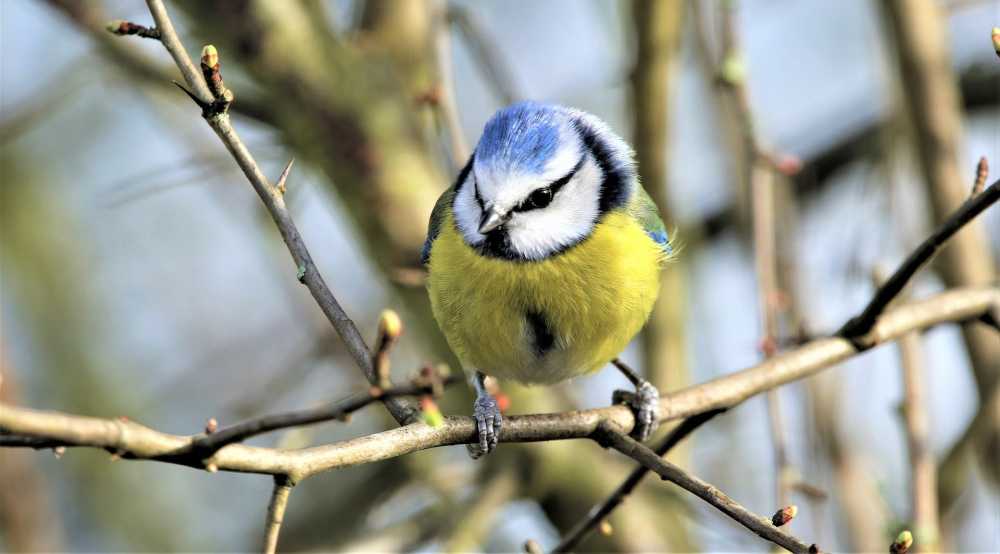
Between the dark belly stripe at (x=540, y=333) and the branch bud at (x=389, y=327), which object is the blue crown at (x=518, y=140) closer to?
the dark belly stripe at (x=540, y=333)

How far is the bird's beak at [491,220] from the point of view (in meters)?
2.24

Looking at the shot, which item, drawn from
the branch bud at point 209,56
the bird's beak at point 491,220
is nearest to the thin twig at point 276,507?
the branch bud at point 209,56

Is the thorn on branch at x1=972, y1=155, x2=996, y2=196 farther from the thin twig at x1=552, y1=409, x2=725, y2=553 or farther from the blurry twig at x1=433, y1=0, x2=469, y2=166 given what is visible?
the blurry twig at x1=433, y1=0, x2=469, y2=166

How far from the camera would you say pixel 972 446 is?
2.97 meters

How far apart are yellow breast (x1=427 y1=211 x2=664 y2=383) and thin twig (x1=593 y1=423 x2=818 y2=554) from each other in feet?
1.94

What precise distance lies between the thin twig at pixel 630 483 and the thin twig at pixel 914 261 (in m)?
0.39

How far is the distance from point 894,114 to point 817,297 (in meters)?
0.79

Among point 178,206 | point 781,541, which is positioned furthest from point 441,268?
point 178,206

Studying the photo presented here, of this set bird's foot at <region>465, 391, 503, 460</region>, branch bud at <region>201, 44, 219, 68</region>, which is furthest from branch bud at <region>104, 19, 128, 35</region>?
bird's foot at <region>465, 391, 503, 460</region>

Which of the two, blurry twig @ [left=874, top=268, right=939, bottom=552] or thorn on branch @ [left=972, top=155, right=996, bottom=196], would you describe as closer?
thorn on branch @ [left=972, top=155, right=996, bottom=196]

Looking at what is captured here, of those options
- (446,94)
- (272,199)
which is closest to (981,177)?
(272,199)

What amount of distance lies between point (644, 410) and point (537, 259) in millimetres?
452

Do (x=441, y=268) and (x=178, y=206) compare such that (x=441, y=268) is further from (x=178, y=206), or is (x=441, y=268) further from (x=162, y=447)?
(x=178, y=206)

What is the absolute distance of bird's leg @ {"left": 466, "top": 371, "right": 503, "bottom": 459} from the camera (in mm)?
1862
